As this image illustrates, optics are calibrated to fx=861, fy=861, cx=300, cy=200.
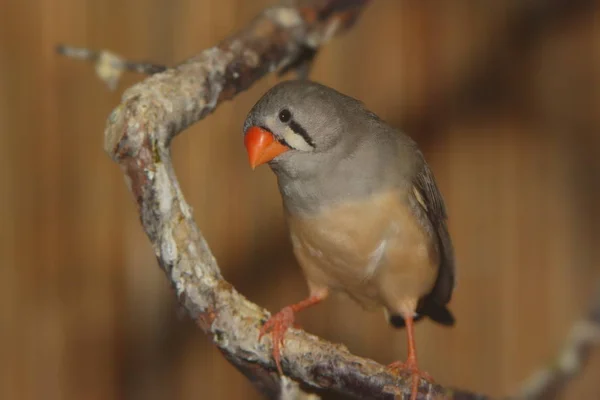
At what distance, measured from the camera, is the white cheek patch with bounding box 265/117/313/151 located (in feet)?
5.10

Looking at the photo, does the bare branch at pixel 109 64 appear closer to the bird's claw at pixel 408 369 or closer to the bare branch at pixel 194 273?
the bare branch at pixel 194 273

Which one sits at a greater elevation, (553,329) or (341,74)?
(341,74)

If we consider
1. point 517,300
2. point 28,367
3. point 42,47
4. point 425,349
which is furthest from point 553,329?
point 42,47

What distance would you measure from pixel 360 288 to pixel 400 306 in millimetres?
104

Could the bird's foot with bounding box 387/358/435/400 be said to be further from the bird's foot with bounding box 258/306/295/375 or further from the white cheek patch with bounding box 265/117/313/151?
the white cheek patch with bounding box 265/117/313/151

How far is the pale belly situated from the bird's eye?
0.20 meters

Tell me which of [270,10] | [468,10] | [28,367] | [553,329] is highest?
[468,10]

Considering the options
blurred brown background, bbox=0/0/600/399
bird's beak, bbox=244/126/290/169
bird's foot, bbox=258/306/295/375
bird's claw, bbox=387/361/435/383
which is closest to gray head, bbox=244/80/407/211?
bird's beak, bbox=244/126/290/169

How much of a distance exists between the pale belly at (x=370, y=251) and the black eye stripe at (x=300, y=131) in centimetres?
14

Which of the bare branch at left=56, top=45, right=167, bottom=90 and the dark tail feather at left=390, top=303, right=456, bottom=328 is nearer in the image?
the bare branch at left=56, top=45, right=167, bottom=90

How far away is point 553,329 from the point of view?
8.85ft

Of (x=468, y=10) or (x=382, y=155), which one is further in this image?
(x=468, y=10)

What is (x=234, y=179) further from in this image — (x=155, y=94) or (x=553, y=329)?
(x=553, y=329)

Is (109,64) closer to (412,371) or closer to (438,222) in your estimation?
(438,222)
